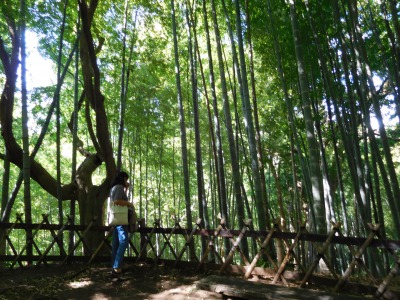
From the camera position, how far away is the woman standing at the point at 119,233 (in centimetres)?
388

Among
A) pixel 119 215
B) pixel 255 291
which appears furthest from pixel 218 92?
pixel 255 291

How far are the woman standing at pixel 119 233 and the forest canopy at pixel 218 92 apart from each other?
1428 mm

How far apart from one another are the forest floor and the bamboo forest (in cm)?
76

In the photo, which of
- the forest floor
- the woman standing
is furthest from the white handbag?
the forest floor

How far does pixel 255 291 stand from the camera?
9.55 ft

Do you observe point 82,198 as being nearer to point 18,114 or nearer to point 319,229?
point 319,229

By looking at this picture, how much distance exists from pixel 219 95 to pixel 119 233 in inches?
279

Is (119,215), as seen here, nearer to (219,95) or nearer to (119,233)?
(119,233)

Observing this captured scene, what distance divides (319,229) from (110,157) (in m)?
3.66

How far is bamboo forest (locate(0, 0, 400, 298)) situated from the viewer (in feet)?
15.9

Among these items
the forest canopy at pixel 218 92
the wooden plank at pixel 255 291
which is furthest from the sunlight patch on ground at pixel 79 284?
the forest canopy at pixel 218 92

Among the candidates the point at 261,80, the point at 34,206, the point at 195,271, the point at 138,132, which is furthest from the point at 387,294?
the point at 34,206

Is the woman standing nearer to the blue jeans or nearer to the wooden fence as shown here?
the blue jeans

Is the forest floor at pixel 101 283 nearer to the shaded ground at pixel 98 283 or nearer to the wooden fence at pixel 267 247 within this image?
the shaded ground at pixel 98 283
